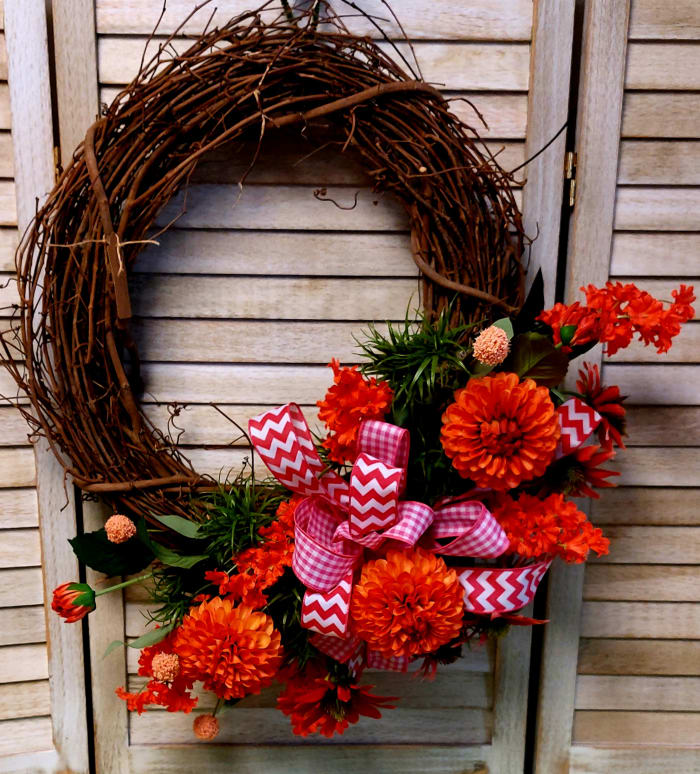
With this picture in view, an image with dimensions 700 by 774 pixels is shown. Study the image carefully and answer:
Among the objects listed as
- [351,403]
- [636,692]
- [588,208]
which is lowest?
[636,692]

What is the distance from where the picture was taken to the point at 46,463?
0.83 meters

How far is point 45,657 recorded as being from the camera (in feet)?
2.89

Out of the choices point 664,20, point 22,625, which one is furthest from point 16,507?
point 664,20

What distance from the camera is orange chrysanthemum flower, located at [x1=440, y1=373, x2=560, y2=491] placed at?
0.62m

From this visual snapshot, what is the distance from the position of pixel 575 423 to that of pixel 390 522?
24 centimetres

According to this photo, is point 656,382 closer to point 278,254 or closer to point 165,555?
point 278,254

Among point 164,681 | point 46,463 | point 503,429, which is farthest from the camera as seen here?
point 46,463

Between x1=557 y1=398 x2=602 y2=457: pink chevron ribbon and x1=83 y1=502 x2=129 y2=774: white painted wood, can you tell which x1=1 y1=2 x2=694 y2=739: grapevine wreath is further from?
x1=83 y1=502 x2=129 y2=774: white painted wood

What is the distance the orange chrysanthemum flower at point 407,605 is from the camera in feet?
2.09

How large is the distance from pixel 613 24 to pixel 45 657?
3.69 feet

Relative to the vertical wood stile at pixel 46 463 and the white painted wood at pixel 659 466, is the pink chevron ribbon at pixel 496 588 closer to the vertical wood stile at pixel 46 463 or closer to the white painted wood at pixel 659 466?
the white painted wood at pixel 659 466

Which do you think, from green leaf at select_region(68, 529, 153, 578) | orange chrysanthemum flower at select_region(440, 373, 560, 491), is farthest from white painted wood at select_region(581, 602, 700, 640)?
green leaf at select_region(68, 529, 153, 578)

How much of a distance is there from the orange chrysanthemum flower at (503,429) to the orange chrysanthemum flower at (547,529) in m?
0.07

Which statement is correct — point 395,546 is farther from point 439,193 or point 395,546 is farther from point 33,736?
point 33,736
